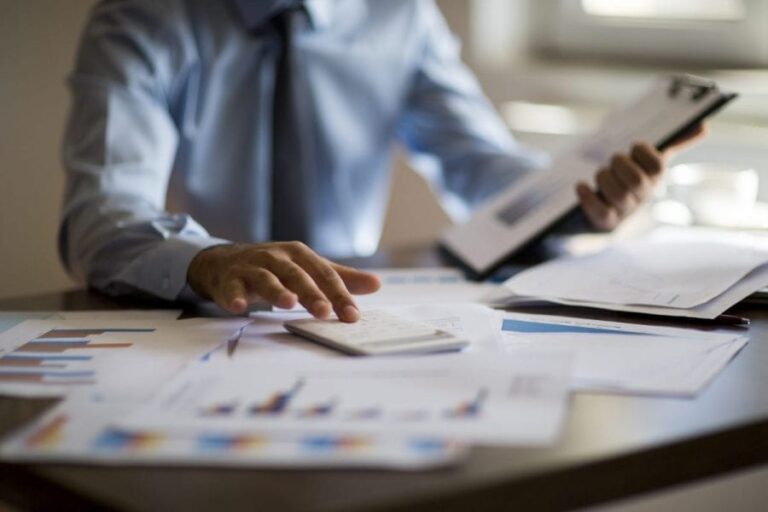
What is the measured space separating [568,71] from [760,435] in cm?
139

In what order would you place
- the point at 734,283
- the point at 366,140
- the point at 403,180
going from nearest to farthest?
1. the point at 734,283
2. the point at 366,140
3. the point at 403,180

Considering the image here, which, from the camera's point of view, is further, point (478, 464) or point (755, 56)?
point (755, 56)

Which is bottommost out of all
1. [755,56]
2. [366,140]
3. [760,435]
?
[760,435]

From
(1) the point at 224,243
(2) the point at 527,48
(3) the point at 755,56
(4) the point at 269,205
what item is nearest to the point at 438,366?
(1) the point at 224,243

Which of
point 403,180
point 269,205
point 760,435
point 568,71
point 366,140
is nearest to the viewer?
point 760,435

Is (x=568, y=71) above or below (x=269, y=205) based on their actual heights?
above

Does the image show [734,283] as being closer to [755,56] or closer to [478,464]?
[478,464]

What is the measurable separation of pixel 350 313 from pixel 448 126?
84 centimetres

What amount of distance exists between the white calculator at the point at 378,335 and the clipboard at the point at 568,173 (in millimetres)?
339

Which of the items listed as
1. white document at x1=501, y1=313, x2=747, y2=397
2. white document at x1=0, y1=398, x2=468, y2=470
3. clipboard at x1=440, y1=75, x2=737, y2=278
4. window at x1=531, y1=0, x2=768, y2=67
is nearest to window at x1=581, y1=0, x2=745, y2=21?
window at x1=531, y1=0, x2=768, y2=67

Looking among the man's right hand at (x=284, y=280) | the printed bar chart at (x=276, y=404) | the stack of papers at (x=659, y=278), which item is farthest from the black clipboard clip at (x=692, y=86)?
the printed bar chart at (x=276, y=404)

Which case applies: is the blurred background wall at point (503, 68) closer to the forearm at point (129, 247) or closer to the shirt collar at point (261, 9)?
the shirt collar at point (261, 9)

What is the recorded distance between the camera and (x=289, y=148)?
151 centimetres

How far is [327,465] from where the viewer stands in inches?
24.6
